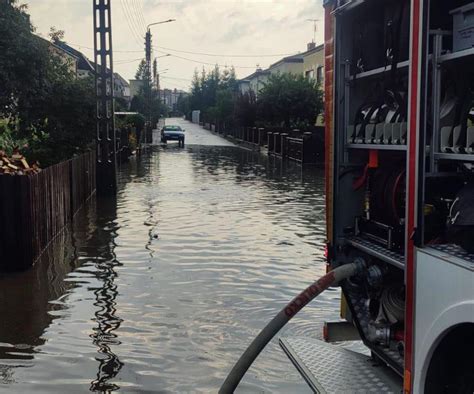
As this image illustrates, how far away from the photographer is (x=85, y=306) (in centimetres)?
664

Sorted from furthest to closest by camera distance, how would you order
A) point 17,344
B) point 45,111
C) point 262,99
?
point 262,99
point 45,111
point 17,344

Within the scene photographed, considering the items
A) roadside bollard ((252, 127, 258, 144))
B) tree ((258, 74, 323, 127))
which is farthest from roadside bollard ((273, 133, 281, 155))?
roadside bollard ((252, 127, 258, 144))

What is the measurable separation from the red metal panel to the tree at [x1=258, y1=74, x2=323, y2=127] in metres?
32.7

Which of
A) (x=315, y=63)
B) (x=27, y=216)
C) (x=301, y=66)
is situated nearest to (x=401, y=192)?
(x=27, y=216)

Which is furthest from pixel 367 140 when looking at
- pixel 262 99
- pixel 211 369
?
pixel 262 99

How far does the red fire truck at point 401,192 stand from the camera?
9.71ft

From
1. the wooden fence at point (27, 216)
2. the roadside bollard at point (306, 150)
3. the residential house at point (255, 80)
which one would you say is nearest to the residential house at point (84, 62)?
the wooden fence at point (27, 216)

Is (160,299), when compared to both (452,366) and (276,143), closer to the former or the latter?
(452,366)

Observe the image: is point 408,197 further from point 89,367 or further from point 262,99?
point 262,99

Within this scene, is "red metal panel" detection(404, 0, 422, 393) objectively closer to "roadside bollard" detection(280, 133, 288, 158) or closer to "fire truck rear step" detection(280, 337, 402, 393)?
"fire truck rear step" detection(280, 337, 402, 393)

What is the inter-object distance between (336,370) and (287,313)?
571 millimetres

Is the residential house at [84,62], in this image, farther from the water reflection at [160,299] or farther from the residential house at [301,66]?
the residential house at [301,66]

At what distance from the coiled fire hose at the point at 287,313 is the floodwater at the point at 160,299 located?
76cm

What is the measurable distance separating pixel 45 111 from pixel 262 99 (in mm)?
23272
